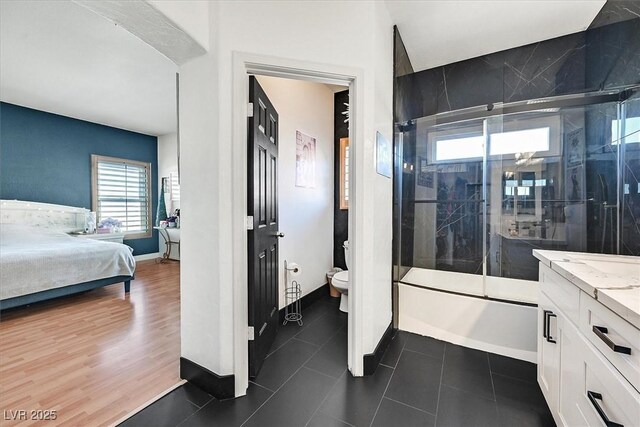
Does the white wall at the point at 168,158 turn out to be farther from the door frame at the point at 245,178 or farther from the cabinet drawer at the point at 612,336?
the cabinet drawer at the point at 612,336

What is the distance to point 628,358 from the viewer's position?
78cm

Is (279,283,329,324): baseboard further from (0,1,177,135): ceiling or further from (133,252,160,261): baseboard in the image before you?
(133,252,160,261): baseboard

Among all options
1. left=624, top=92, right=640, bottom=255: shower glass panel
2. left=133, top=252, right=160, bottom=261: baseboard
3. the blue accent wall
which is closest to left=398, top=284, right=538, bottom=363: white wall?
left=624, top=92, right=640, bottom=255: shower glass panel

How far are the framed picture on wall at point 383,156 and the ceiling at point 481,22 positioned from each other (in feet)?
3.47

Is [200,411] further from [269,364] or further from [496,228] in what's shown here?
[496,228]

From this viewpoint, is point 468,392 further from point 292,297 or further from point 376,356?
point 292,297

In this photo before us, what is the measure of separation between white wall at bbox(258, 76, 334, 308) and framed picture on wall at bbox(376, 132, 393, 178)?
103 cm

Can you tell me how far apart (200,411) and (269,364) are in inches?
21.2

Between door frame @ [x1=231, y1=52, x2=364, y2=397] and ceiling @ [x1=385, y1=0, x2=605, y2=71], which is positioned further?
ceiling @ [x1=385, y1=0, x2=605, y2=71]

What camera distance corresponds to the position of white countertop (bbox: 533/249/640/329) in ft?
2.66

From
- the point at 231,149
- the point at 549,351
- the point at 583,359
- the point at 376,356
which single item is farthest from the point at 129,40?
the point at 549,351

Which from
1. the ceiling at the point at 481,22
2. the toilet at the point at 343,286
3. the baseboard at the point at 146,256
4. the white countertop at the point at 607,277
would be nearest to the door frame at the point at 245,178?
the toilet at the point at 343,286

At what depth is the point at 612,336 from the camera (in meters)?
0.86

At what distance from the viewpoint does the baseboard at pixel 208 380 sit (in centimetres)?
162
